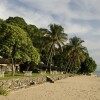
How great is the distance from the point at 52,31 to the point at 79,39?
19.6 m

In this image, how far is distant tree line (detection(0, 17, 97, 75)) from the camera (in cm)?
4375

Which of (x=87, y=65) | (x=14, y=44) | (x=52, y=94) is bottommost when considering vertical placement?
(x=52, y=94)

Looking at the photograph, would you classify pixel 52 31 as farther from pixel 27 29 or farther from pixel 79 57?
pixel 79 57

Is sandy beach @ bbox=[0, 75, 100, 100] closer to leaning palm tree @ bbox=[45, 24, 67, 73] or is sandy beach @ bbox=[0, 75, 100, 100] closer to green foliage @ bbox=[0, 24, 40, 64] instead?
green foliage @ bbox=[0, 24, 40, 64]

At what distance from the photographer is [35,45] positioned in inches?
2857

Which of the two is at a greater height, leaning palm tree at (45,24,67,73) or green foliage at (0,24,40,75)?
leaning palm tree at (45,24,67,73)

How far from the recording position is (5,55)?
45.0 metres

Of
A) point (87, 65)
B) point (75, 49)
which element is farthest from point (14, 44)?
point (87, 65)

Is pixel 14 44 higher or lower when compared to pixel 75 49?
lower

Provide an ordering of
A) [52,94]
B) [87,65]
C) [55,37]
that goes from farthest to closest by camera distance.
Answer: [87,65]
[55,37]
[52,94]

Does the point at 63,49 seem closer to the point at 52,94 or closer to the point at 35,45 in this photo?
the point at 35,45

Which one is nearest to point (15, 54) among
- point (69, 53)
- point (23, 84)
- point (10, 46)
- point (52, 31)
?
point (10, 46)

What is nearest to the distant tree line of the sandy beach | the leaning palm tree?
the leaning palm tree

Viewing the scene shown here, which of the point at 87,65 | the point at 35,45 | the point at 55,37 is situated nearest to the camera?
the point at 55,37
